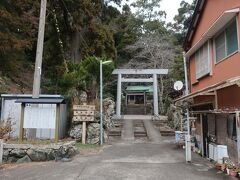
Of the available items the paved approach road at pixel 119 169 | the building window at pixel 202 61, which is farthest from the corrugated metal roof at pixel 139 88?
the paved approach road at pixel 119 169

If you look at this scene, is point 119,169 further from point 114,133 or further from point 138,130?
point 138,130

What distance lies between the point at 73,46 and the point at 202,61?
12.0m

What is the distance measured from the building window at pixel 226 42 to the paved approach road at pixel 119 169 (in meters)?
3.75

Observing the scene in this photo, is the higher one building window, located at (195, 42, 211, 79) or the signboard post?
building window, located at (195, 42, 211, 79)

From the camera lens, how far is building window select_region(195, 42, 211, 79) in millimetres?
10617

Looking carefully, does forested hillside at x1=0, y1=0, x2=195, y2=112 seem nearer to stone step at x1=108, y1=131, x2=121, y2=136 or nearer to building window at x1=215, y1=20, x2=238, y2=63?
stone step at x1=108, y1=131, x2=121, y2=136

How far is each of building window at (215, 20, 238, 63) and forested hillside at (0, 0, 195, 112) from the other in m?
7.46

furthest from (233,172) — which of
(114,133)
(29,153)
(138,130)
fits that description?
(138,130)

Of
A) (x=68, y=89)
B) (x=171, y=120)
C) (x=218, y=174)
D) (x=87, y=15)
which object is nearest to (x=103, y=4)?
(x=87, y=15)

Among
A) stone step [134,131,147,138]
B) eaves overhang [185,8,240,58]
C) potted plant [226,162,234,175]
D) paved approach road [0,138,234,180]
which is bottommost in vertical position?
paved approach road [0,138,234,180]

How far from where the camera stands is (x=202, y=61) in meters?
11.5

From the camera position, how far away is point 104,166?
27.9ft

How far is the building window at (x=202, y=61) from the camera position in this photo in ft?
34.8

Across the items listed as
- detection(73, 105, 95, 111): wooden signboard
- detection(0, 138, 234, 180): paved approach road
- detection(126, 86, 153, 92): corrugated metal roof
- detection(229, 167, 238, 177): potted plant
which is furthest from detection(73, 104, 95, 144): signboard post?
detection(126, 86, 153, 92): corrugated metal roof
